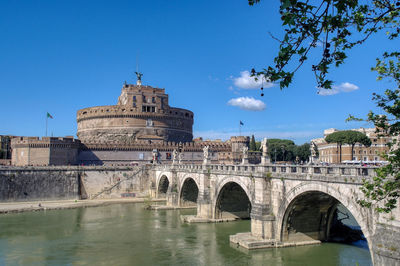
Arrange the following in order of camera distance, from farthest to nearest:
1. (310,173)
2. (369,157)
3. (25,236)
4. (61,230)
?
1. (369,157)
2. (61,230)
3. (25,236)
4. (310,173)

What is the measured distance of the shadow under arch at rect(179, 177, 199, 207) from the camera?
145 ft

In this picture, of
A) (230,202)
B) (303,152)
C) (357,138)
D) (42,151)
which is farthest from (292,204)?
(303,152)

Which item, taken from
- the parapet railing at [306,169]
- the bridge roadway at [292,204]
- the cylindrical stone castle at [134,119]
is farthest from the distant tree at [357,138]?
the parapet railing at [306,169]

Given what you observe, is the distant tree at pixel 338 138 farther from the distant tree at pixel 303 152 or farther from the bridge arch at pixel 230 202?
the bridge arch at pixel 230 202

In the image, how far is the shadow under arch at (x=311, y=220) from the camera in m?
21.6

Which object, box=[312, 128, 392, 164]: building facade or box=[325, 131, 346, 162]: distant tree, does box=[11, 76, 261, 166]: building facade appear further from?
box=[312, 128, 392, 164]: building facade

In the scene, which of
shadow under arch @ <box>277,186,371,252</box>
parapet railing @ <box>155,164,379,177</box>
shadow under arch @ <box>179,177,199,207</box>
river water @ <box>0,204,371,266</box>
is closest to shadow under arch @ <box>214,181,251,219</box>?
river water @ <box>0,204,371,266</box>

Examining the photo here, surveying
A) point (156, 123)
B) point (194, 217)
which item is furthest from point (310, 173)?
point (156, 123)

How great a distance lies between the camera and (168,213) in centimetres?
4125

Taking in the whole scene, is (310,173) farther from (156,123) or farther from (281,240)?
(156,123)

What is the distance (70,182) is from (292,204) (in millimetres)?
40649

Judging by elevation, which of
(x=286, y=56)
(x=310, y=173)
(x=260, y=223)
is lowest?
(x=260, y=223)

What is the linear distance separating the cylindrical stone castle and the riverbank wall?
1533 cm

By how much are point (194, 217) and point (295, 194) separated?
52.0 ft
